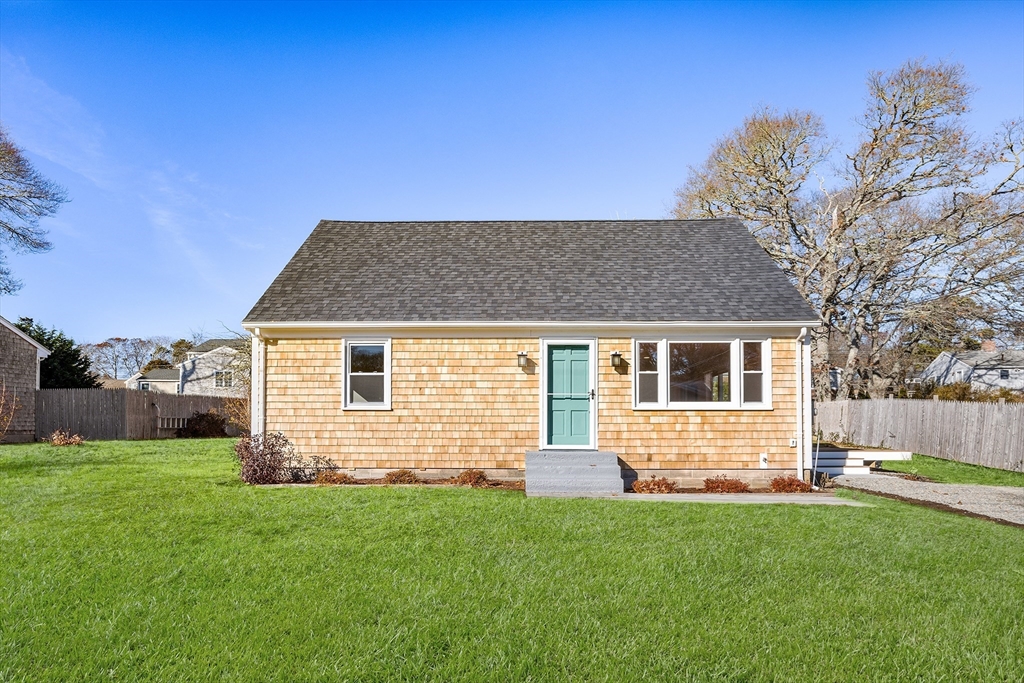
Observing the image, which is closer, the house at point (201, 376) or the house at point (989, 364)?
the house at point (989, 364)

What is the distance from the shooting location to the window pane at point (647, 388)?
12.1m

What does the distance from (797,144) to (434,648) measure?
28.8 meters

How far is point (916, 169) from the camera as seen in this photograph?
26.0 m

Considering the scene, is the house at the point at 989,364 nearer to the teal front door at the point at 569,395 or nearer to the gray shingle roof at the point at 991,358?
the gray shingle roof at the point at 991,358

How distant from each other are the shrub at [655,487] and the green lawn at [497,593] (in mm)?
2373

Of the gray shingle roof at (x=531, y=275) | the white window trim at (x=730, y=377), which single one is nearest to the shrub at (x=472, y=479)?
the gray shingle roof at (x=531, y=275)

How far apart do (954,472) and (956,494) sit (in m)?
4.52

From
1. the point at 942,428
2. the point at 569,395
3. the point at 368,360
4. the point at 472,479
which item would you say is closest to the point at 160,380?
the point at 368,360

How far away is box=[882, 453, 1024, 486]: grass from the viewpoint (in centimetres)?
1396

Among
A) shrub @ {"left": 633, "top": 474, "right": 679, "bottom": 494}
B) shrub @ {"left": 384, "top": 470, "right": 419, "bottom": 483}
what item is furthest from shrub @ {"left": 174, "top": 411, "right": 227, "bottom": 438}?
shrub @ {"left": 633, "top": 474, "right": 679, "bottom": 494}

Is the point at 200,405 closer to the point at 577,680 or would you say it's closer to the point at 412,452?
the point at 412,452

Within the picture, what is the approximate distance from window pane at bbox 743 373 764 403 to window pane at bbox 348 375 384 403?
6.77 meters

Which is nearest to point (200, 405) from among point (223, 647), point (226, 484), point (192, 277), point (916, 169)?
point (192, 277)

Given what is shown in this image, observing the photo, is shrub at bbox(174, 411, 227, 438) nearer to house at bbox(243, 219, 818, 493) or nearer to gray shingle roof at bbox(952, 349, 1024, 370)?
house at bbox(243, 219, 818, 493)
